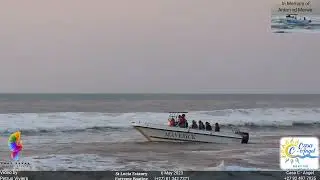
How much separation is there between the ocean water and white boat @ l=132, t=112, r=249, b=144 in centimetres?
5

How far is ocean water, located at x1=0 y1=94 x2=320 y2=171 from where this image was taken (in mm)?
2992

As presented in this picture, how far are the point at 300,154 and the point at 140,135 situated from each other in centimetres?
117

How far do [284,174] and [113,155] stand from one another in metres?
1.14

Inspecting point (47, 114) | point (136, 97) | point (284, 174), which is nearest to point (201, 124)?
point (136, 97)

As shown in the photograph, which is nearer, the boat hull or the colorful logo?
the colorful logo

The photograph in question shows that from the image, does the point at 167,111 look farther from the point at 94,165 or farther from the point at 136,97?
the point at 94,165

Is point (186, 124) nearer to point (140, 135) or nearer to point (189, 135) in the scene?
point (189, 135)

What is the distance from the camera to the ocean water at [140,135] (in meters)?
2.99

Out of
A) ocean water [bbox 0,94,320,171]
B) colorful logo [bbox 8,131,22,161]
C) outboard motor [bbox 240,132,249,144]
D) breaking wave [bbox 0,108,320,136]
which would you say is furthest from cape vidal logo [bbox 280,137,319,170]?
colorful logo [bbox 8,131,22,161]

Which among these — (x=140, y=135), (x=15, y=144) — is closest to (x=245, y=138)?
(x=140, y=135)

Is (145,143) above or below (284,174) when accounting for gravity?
above

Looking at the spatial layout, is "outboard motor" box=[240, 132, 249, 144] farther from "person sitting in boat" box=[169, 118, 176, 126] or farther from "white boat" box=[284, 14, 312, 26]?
"white boat" box=[284, 14, 312, 26]

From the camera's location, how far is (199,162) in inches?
119

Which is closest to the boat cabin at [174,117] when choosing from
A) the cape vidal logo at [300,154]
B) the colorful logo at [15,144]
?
the cape vidal logo at [300,154]
